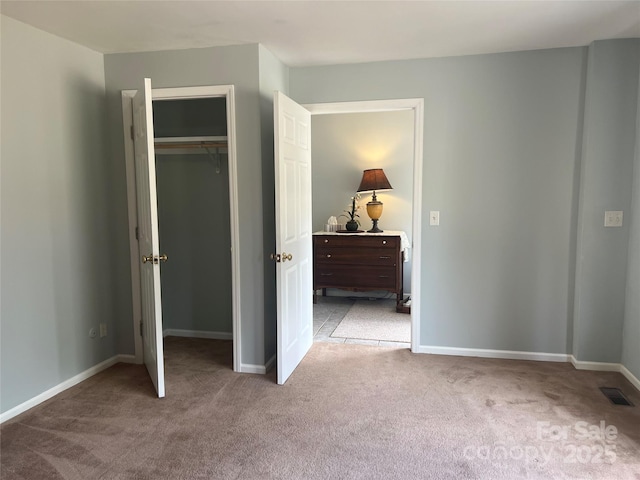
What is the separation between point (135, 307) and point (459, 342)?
2569mm

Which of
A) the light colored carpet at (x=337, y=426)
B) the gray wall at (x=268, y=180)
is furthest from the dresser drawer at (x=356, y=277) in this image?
the gray wall at (x=268, y=180)

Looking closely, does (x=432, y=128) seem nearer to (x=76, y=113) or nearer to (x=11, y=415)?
(x=76, y=113)

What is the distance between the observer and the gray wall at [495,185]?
3.22 meters

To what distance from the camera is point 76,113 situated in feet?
9.86

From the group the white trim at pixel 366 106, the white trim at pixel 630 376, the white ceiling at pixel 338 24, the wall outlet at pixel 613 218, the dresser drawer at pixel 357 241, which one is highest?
the white ceiling at pixel 338 24

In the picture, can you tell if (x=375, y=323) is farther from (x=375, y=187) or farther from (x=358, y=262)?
(x=375, y=187)

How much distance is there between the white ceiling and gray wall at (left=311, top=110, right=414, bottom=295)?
2.01m

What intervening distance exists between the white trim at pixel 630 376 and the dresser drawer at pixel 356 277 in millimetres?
2174

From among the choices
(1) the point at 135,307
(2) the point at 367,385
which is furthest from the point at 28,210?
(2) the point at 367,385

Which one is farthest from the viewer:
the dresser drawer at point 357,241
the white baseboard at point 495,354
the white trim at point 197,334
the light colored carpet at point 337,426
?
the dresser drawer at point 357,241

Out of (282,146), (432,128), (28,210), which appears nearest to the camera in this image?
(28,210)

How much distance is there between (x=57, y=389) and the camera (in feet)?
9.47

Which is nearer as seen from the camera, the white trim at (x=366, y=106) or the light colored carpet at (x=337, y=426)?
the light colored carpet at (x=337, y=426)

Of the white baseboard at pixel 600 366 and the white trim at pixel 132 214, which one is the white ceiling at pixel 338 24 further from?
the white baseboard at pixel 600 366
